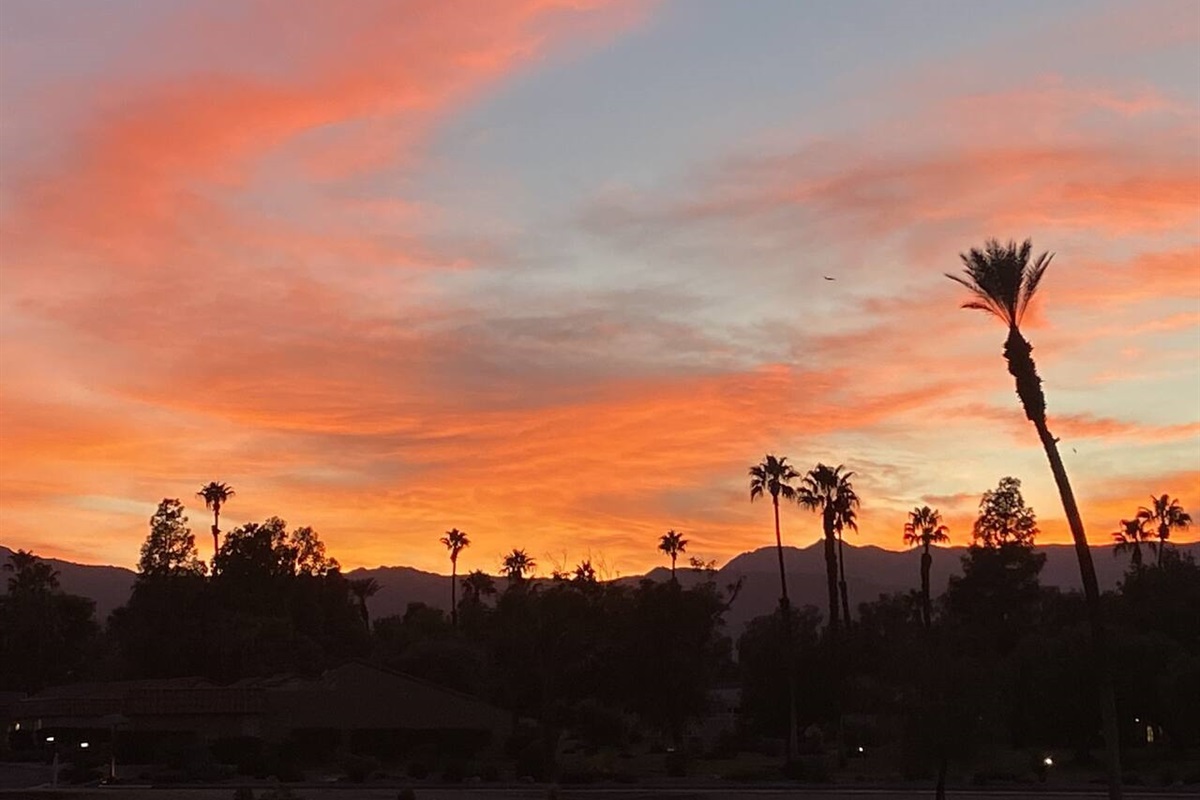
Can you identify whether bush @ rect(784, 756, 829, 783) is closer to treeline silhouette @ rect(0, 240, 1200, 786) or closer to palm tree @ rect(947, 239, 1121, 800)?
treeline silhouette @ rect(0, 240, 1200, 786)

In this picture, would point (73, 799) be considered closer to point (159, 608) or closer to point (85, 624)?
point (159, 608)

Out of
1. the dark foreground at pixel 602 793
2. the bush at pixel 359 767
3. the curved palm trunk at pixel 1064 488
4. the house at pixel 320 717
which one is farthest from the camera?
the house at pixel 320 717

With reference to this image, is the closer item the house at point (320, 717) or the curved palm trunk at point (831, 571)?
the house at point (320, 717)

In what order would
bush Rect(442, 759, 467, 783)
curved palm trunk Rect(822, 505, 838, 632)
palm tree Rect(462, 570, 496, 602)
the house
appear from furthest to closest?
1. palm tree Rect(462, 570, 496, 602)
2. curved palm trunk Rect(822, 505, 838, 632)
3. the house
4. bush Rect(442, 759, 467, 783)

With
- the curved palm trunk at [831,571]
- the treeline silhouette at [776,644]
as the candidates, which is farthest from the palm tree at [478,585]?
the curved palm trunk at [831,571]

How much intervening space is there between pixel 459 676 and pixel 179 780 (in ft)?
101

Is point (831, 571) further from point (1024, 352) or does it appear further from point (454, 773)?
point (1024, 352)

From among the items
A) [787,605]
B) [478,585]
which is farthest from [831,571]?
[478,585]

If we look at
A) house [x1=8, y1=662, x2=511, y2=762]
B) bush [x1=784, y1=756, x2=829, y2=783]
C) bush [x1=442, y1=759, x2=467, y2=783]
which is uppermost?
house [x1=8, y1=662, x2=511, y2=762]

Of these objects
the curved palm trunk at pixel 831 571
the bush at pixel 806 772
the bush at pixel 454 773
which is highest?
the curved palm trunk at pixel 831 571

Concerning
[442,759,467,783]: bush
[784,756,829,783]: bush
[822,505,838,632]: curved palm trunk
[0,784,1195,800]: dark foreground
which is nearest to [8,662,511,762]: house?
[442,759,467,783]: bush

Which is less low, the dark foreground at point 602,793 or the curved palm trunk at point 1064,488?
the curved palm trunk at point 1064,488

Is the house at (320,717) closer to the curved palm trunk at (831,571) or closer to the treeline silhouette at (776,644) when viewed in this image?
the treeline silhouette at (776,644)

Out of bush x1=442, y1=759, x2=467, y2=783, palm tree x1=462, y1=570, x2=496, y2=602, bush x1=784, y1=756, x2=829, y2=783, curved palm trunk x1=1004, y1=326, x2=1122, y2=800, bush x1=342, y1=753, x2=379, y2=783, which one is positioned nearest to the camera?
curved palm trunk x1=1004, y1=326, x2=1122, y2=800
